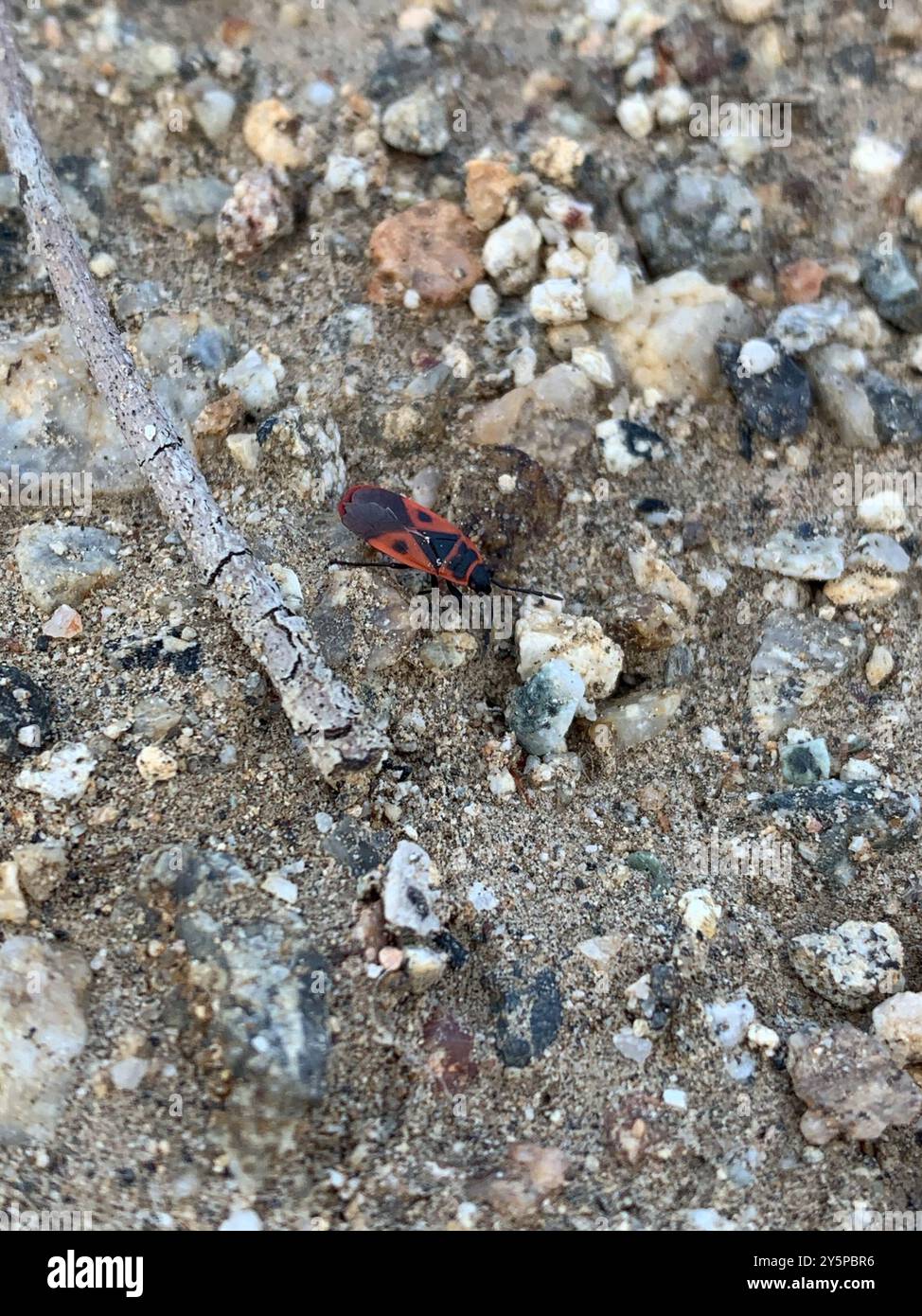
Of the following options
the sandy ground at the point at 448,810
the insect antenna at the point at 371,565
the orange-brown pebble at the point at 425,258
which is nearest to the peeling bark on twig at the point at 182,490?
the sandy ground at the point at 448,810

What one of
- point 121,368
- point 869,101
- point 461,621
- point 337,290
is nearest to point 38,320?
point 121,368

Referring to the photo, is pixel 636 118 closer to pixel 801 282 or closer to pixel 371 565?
pixel 801 282

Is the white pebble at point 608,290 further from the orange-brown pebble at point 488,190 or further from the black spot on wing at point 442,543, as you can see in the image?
the black spot on wing at point 442,543

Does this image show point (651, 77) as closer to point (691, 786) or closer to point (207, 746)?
point (691, 786)

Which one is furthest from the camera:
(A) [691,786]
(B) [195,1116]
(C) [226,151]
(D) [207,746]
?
(C) [226,151]

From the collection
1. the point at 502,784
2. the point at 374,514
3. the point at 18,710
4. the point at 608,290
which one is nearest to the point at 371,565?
the point at 374,514
